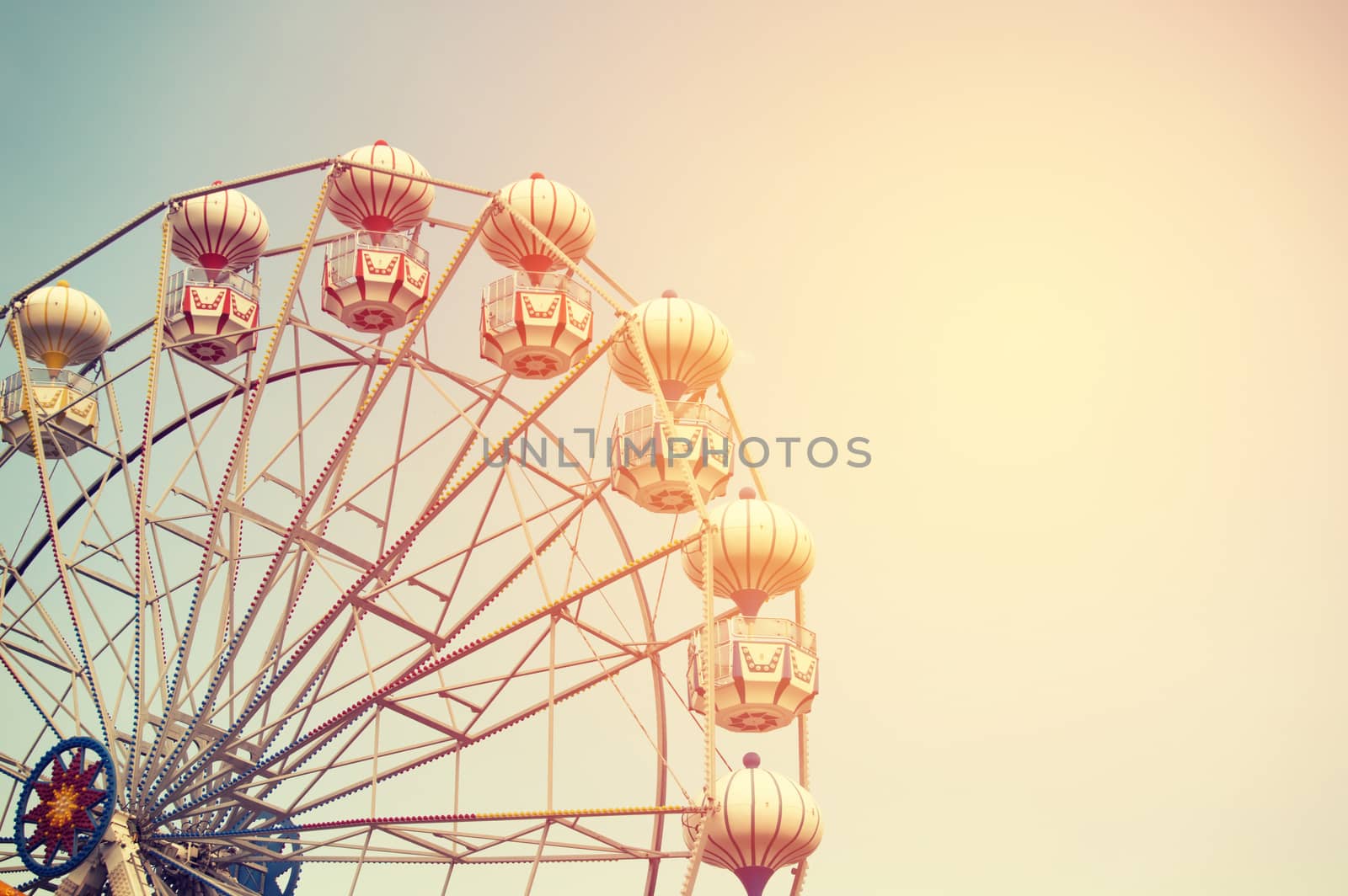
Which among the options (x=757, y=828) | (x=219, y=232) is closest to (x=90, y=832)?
(x=757, y=828)

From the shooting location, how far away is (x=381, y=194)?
30.0 meters

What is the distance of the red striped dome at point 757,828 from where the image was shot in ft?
77.8

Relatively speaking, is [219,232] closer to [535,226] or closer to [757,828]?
[535,226]

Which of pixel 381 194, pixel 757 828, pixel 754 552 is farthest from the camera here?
pixel 381 194

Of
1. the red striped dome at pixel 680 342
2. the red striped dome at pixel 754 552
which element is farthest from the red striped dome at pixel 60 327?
the red striped dome at pixel 754 552

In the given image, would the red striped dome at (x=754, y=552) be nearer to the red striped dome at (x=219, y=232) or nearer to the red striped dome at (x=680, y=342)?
the red striped dome at (x=680, y=342)

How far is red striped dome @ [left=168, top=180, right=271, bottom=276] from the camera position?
101 feet

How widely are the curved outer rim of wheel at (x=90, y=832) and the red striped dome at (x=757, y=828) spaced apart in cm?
872

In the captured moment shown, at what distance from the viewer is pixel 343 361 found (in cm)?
3186

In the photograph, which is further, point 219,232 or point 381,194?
point 219,232

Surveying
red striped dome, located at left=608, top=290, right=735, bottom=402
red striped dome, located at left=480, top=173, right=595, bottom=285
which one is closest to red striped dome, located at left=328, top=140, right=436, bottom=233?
red striped dome, located at left=480, top=173, right=595, bottom=285

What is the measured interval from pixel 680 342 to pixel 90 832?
1150 cm

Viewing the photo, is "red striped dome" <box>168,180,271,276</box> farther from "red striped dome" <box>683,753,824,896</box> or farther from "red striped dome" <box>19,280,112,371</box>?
"red striped dome" <box>683,753,824,896</box>

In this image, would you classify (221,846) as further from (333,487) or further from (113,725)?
(333,487)
